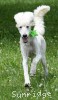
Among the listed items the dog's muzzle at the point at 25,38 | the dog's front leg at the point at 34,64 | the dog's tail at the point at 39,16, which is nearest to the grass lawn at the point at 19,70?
the dog's front leg at the point at 34,64

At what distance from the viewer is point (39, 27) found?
1010 cm

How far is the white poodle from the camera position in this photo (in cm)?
879

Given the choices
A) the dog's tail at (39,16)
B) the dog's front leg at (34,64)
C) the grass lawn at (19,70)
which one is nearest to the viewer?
the grass lawn at (19,70)

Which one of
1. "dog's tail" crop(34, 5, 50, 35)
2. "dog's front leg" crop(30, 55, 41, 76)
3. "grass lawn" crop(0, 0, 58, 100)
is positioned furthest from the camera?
"dog's tail" crop(34, 5, 50, 35)

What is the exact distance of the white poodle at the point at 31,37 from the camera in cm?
879

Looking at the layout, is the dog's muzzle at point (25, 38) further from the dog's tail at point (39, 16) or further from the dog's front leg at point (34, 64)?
the dog's tail at point (39, 16)

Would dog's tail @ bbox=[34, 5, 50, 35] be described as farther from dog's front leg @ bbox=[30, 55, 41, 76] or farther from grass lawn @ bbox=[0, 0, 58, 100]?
grass lawn @ bbox=[0, 0, 58, 100]

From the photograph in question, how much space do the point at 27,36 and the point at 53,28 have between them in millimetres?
9039

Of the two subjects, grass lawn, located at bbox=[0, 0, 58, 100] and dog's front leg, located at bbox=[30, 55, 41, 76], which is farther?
dog's front leg, located at bbox=[30, 55, 41, 76]

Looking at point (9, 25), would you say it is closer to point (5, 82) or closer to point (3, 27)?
point (3, 27)

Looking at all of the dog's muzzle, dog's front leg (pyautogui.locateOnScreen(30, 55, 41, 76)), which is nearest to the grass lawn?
dog's front leg (pyautogui.locateOnScreen(30, 55, 41, 76))

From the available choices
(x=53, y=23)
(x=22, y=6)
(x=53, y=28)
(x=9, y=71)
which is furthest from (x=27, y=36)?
(x=22, y=6)

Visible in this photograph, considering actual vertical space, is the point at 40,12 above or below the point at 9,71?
above

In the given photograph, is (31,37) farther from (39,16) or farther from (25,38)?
(39,16)
